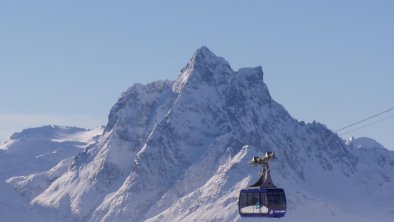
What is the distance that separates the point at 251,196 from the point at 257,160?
5.84 m

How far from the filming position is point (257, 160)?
10694 centimetres

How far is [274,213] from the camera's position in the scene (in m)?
109

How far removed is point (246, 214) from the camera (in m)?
112

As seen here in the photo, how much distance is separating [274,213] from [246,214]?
11.7 ft

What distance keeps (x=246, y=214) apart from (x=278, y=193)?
4044mm

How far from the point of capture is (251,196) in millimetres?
111750

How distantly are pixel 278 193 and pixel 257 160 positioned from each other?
4343 mm

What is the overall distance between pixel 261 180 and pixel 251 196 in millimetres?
1928

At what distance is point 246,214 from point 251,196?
1635 millimetres

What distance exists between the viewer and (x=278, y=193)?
10956 cm
